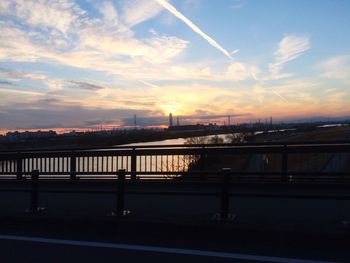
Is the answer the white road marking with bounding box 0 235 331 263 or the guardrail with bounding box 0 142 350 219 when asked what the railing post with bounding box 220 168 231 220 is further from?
the guardrail with bounding box 0 142 350 219

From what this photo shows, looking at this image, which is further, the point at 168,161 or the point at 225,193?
the point at 168,161

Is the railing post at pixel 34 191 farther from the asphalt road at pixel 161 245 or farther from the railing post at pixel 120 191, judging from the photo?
the railing post at pixel 120 191

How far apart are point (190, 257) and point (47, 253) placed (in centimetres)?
222

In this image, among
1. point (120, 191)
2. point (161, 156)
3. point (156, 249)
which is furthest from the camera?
point (161, 156)

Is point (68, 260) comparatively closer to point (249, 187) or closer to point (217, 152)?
point (249, 187)

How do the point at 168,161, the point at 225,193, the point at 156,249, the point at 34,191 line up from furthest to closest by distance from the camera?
1. the point at 168,161
2. the point at 34,191
3. the point at 225,193
4. the point at 156,249

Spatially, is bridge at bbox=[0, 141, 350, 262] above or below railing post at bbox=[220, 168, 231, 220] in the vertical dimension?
below

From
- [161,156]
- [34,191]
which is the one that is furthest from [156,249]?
[161,156]

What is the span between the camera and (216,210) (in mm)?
10492

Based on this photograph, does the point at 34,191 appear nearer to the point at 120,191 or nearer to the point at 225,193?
the point at 120,191

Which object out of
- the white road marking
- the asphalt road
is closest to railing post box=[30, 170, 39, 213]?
the asphalt road

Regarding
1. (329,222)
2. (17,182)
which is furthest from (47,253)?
(17,182)

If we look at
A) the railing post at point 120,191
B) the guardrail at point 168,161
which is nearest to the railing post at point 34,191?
the guardrail at point 168,161

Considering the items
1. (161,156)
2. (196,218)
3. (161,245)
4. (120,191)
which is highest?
(161,156)
